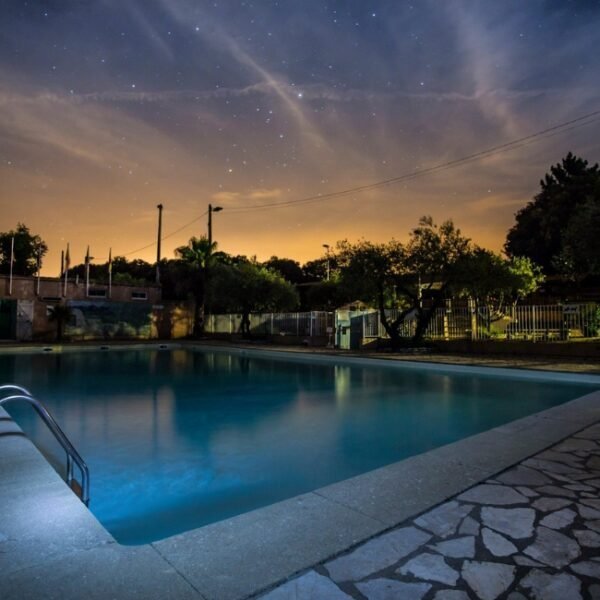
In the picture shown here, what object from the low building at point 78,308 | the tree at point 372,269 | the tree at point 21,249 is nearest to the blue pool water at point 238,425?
the tree at point 372,269

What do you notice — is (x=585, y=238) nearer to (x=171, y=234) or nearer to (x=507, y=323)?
(x=507, y=323)

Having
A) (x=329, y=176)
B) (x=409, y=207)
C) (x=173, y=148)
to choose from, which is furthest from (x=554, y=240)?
(x=173, y=148)

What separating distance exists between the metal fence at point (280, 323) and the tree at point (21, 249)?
16.5m

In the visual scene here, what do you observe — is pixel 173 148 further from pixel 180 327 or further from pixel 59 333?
pixel 180 327

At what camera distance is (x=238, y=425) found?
7453mm

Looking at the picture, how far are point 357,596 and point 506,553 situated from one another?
948 mm

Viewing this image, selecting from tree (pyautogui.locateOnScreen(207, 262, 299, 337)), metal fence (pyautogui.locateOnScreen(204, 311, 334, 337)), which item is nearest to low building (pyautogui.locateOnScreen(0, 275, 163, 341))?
metal fence (pyautogui.locateOnScreen(204, 311, 334, 337))

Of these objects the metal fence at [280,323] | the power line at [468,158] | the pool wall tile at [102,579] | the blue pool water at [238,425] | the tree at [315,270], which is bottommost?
the blue pool water at [238,425]

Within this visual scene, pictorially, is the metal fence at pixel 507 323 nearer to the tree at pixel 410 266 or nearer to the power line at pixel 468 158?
the tree at pixel 410 266

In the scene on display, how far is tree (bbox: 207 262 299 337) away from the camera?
81.5 ft

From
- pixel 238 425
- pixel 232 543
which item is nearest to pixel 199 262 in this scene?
pixel 238 425

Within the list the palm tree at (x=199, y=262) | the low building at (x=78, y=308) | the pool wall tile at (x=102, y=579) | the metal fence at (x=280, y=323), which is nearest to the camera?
the pool wall tile at (x=102, y=579)

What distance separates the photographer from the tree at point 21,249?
1373 inches

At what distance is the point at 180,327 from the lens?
102 feet
